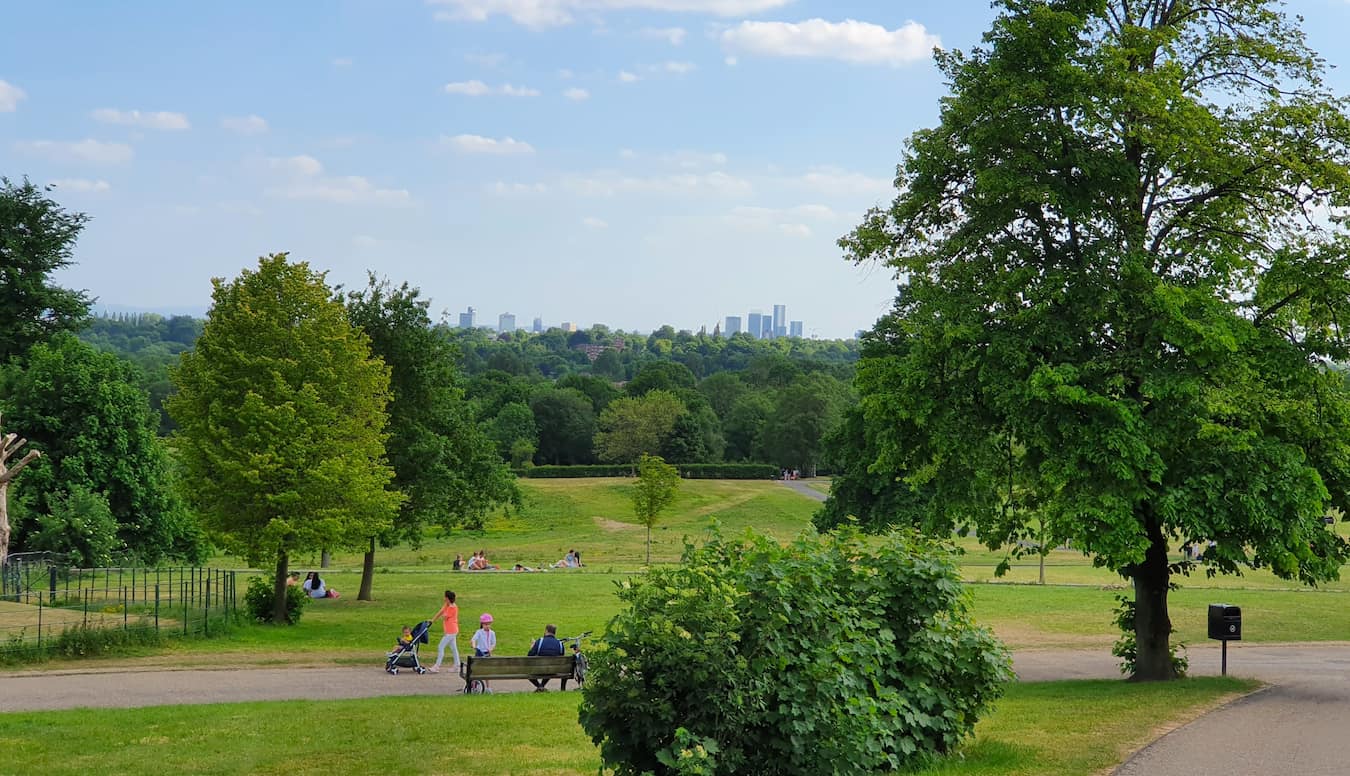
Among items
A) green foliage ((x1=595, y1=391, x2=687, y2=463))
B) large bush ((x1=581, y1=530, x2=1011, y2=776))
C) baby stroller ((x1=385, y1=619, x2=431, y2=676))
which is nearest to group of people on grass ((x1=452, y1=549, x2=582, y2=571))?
baby stroller ((x1=385, y1=619, x2=431, y2=676))

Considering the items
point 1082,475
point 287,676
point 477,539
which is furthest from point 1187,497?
point 477,539

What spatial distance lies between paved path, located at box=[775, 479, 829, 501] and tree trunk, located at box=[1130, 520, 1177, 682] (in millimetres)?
65683

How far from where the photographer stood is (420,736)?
14742 mm

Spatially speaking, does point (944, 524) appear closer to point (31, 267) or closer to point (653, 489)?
point (653, 489)

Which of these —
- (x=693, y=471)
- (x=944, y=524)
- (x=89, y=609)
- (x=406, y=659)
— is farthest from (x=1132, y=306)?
(x=693, y=471)

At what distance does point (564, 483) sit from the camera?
93.2 m

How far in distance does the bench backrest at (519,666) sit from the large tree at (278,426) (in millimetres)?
9963

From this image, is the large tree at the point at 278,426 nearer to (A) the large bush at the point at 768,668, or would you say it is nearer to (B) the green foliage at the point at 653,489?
(A) the large bush at the point at 768,668

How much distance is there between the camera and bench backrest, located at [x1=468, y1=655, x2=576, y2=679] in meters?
20.1

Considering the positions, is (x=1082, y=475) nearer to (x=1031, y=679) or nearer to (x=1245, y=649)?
(x=1031, y=679)

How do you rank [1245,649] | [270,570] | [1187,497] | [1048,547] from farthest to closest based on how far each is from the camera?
[270,570]
[1245,649]
[1048,547]
[1187,497]

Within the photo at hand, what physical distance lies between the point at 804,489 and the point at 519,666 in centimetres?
7523

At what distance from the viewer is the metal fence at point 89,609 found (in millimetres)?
24516

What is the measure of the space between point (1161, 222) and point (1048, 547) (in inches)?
228
